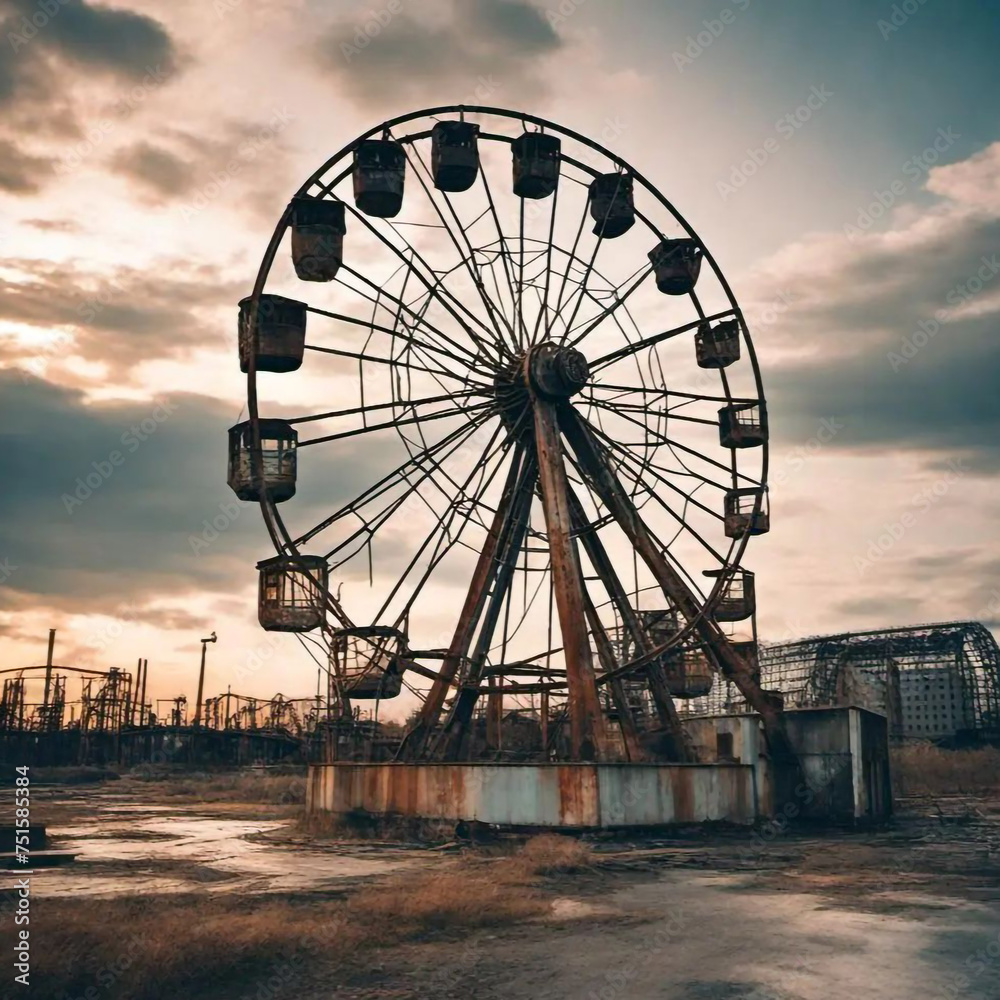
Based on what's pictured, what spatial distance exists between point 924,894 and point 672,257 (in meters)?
18.7

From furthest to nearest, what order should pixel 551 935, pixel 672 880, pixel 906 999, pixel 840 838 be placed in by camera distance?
pixel 840 838, pixel 672 880, pixel 551 935, pixel 906 999

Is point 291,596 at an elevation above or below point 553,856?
above

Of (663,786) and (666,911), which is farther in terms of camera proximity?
(663,786)

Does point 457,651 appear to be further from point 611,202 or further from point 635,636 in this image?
point 611,202

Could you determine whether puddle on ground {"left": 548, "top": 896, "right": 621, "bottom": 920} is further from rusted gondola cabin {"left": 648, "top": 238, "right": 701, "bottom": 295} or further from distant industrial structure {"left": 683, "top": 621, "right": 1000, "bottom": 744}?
distant industrial structure {"left": 683, "top": 621, "right": 1000, "bottom": 744}

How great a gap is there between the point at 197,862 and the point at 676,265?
18693mm

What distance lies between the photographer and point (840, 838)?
21.9 meters

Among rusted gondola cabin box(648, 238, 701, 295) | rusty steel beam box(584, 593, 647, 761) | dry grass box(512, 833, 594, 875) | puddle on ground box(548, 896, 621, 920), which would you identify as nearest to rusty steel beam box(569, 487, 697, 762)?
rusty steel beam box(584, 593, 647, 761)

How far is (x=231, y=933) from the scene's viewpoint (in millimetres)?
9281

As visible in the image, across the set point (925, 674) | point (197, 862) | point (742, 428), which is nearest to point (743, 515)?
point (742, 428)

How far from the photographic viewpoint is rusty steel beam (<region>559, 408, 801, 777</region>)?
24.7 meters

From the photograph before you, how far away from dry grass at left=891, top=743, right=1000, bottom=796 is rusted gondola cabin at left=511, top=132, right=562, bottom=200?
2642 cm

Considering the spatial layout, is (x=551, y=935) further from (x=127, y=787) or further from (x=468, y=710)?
(x=127, y=787)

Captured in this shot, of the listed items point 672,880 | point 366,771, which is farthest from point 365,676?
point 672,880
